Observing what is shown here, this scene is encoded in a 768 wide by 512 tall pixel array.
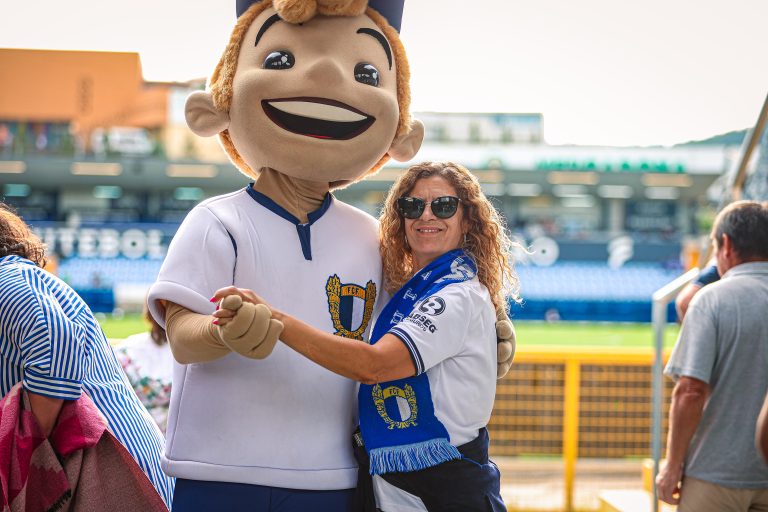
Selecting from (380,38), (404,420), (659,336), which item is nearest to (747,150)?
(659,336)

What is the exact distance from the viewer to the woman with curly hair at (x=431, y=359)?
209cm

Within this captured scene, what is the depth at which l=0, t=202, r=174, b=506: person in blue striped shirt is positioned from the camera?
217 cm

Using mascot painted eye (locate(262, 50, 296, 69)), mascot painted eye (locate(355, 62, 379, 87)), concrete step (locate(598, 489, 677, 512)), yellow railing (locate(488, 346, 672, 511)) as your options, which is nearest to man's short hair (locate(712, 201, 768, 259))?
mascot painted eye (locate(355, 62, 379, 87))

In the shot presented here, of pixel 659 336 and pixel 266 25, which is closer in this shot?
pixel 266 25

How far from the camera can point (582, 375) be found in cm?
568

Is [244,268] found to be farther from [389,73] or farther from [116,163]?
[116,163]

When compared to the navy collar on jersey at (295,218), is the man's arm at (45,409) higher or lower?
lower

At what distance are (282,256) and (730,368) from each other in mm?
1668

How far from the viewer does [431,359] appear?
213 centimetres

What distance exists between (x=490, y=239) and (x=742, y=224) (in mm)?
1135

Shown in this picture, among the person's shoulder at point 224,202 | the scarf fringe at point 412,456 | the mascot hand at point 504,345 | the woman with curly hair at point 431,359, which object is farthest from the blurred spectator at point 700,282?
the person's shoulder at point 224,202

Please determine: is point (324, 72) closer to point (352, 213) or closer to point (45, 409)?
point (352, 213)

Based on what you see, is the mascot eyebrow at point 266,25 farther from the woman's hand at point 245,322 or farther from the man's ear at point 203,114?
the woman's hand at point 245,322

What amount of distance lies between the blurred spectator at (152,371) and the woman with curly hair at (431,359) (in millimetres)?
1709
